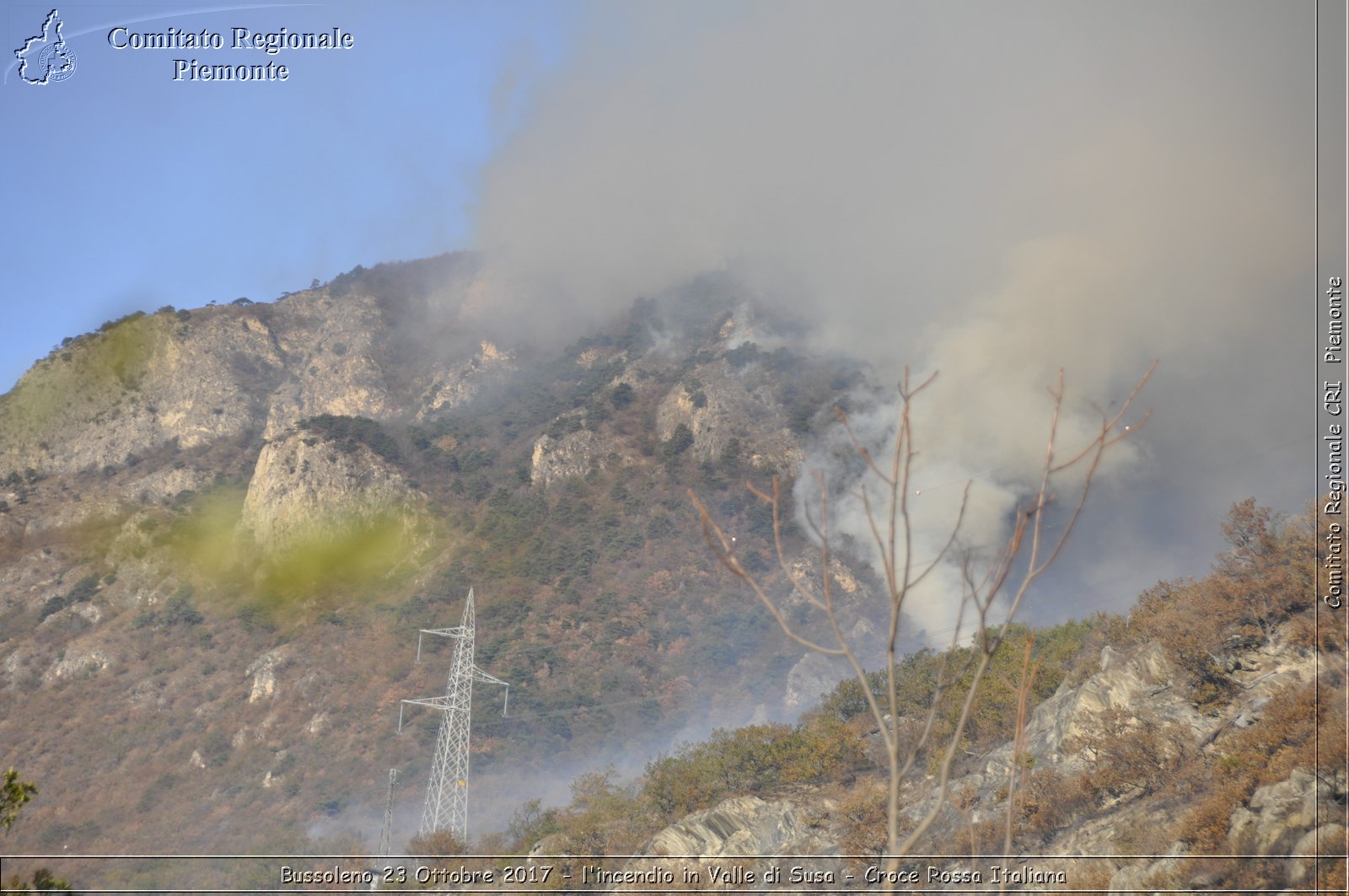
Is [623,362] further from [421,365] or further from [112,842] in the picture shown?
[112,842]

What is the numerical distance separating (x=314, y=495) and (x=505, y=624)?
26.2 m

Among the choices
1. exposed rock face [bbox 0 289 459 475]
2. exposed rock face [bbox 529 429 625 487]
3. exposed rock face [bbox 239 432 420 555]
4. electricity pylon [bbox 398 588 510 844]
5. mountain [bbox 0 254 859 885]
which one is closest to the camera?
electricity pylon [bbox 398 588 510 844]

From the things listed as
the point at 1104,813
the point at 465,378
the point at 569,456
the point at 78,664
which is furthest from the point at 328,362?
the point at 1104,813

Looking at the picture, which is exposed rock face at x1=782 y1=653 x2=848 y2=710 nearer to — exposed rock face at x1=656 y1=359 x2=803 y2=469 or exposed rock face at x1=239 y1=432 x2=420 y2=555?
exposed rock face at x1=656 y1=359 x2=803 y2=469

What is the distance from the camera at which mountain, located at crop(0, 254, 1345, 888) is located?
63.7 ft

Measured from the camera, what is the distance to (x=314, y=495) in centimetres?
8212

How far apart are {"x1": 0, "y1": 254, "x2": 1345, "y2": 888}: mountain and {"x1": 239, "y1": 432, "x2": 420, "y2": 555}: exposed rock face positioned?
0.33m

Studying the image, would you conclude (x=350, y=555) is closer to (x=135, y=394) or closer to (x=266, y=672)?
(x=266, y=672)

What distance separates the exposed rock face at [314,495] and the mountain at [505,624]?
33 cm

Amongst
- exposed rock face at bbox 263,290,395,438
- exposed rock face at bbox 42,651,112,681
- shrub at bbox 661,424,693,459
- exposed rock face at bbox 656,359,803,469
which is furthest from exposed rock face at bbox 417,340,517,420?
exposed rock face at bbox 42,651,112,681

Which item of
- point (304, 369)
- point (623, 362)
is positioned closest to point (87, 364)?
point (304, 369)

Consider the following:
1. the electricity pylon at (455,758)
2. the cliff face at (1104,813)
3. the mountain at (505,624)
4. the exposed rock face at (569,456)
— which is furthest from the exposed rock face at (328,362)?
the cliff face at (1104,813)

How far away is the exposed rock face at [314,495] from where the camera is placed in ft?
268

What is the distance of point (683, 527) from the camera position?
8369 centimetres
